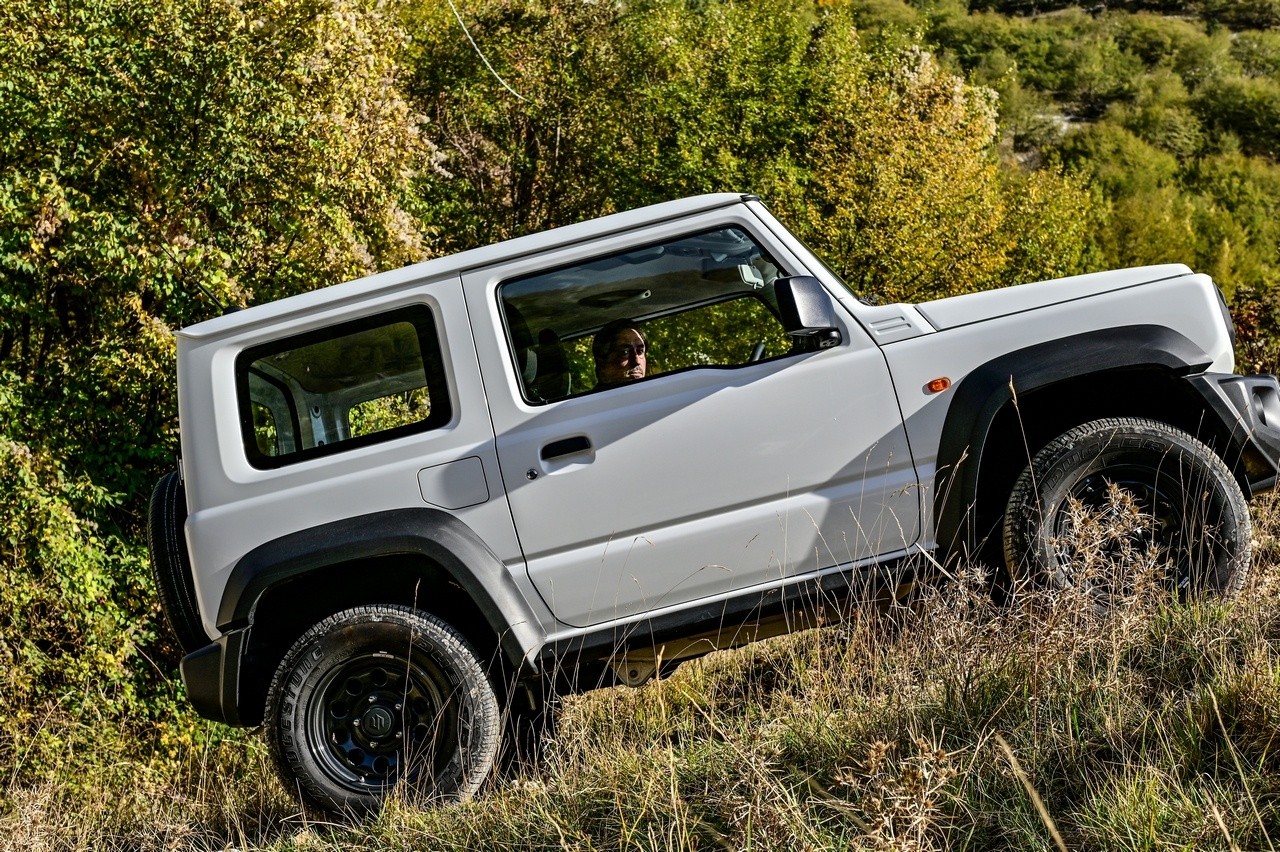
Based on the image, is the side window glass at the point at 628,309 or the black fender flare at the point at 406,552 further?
the side window glass at the point at 628,309

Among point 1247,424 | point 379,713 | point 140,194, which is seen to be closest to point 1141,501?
point 1247,424

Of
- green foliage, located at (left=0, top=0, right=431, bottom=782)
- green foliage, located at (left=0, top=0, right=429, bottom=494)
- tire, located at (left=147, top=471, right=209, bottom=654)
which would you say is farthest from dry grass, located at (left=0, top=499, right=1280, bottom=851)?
green foliage, located at (left=0, top=0, right=429, bottom=494)

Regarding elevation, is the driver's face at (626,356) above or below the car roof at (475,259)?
below

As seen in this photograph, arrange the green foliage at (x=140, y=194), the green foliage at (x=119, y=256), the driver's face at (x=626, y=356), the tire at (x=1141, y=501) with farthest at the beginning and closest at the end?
the green foliage at (x=140, y=194) < the green foliage at (x=119, y=256) < the driver's face at (x=626, y=356) < the tire at (x=1141, y=501)

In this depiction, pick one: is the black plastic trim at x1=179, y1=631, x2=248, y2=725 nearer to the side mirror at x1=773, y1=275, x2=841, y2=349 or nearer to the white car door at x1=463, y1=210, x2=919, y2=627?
the white car door at x1=463, y1=210, x2=919, y2=627

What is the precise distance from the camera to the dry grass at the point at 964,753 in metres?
2.70

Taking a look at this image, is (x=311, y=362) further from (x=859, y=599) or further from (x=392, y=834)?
(x=859, y=599)

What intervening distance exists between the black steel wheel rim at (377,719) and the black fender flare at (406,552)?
1.08 feet

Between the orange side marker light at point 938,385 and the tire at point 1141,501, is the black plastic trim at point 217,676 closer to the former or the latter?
the orange side marker light at point 938,385

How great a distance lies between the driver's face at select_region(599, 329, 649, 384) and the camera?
4.39 metres

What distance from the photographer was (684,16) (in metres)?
31.6

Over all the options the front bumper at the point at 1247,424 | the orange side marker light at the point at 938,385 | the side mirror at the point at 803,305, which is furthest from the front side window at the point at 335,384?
the front bumper at the point at 1247,424

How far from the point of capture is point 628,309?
4398mm

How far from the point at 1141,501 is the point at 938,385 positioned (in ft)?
2.57
